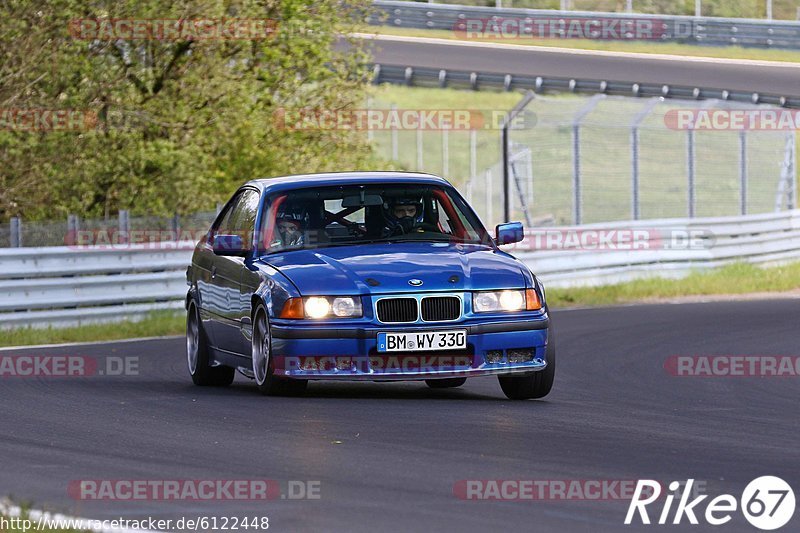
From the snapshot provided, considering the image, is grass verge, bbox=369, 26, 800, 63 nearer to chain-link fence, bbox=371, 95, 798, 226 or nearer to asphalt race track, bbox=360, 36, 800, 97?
asphalt race track, bbox=360, 36, 800, 97

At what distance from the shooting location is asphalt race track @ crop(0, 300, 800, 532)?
6.68 m

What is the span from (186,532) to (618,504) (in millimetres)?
1721

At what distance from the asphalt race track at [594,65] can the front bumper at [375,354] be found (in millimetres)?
33739

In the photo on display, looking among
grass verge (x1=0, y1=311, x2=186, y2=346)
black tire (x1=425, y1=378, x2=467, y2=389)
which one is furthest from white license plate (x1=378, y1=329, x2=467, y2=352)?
grass verge (x1=0, y1=311, x2=186, y2=346)

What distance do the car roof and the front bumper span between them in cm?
152

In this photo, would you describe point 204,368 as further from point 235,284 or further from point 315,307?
point 315,307

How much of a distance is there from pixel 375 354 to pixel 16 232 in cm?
1048

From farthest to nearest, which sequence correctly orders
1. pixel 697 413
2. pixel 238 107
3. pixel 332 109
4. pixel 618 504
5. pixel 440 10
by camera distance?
pixel 440 10 → pixel 332 109 → pixel 238 107 → pixel 697 413 → pixel 618 504

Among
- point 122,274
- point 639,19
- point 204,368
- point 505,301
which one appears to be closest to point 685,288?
point 122,274

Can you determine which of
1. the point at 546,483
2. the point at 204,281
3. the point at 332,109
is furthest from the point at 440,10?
the point at 546,483

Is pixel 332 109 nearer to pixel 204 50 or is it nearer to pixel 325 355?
pixel 204 50

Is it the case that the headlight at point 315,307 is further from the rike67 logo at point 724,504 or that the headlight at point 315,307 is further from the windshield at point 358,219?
the rike67 logo at point 724,504

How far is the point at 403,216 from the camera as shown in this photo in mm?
11602

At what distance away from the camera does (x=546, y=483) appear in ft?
23.7
